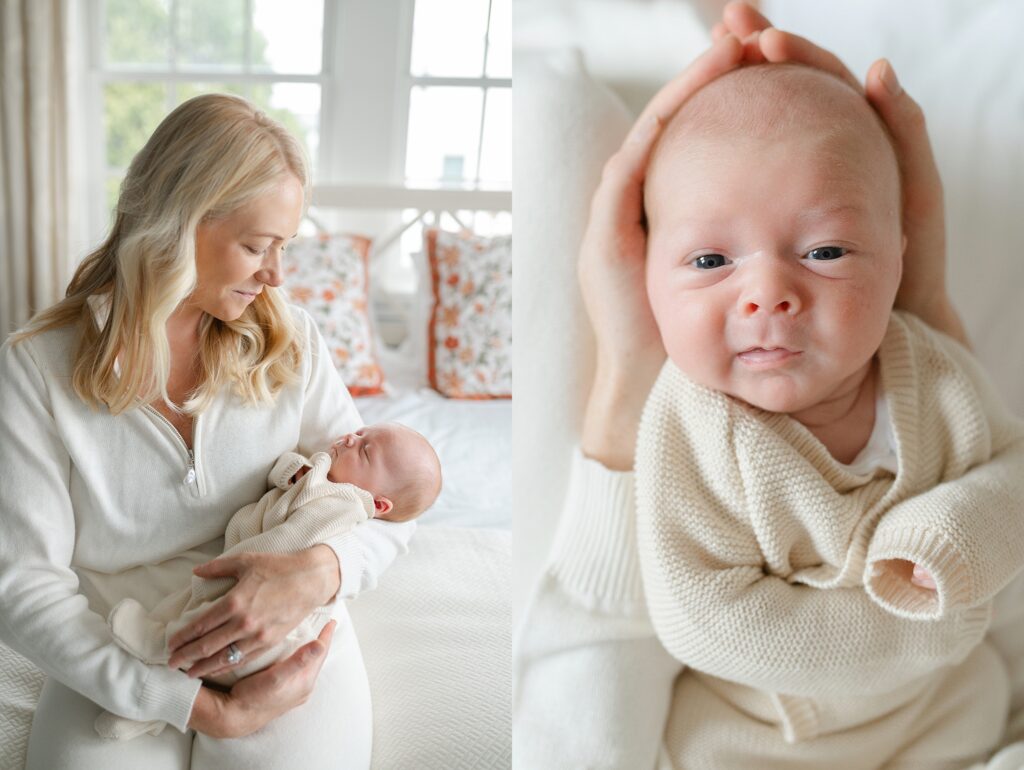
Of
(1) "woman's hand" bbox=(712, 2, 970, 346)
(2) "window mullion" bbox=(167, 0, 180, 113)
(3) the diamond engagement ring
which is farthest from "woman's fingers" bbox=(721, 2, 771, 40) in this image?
(3) the diamond engagement ring

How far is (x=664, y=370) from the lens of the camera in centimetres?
49

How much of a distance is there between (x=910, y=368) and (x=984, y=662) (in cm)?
20

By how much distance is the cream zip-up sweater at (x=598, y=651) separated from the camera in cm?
51

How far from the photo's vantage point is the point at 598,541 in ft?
1.72

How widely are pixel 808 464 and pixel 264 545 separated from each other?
0.31 metres

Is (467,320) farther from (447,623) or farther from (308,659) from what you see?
(308,659)

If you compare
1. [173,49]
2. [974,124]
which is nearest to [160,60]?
[173,49]

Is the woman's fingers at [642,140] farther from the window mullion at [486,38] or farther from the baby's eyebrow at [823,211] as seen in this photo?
the window mullion at [486,38]

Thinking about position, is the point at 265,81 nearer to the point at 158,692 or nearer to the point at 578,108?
the point at 578,108

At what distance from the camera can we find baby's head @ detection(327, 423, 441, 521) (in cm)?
45

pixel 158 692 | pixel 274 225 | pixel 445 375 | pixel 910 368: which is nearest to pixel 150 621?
pixel 158 692

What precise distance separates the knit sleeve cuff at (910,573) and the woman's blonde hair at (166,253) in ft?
1.19

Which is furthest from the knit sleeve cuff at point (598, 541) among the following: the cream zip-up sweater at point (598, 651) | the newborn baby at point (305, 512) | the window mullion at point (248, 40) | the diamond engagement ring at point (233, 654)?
the window mullion at point (248, 40)

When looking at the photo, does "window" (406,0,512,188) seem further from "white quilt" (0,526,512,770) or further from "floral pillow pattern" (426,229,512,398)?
"white quilt" (0,526,512,770)
